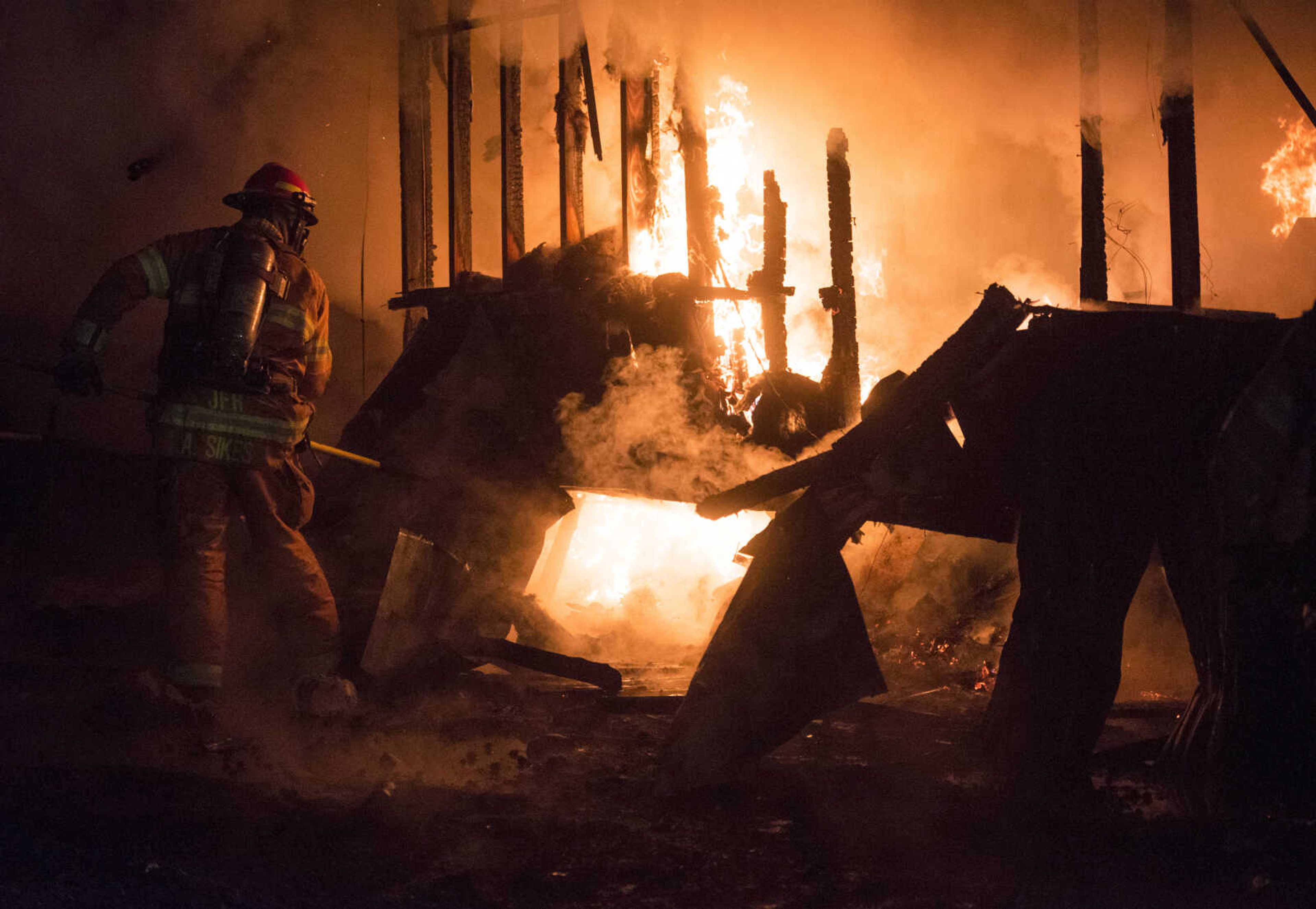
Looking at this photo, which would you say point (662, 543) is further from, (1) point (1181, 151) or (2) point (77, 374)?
(1) point (1181, 151)

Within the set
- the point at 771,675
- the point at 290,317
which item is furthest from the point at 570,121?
the point at 771,675

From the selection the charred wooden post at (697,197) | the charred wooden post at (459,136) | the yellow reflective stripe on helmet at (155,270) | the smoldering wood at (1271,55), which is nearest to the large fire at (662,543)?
the charred wooden post at (697,197)

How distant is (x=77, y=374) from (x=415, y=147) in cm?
664

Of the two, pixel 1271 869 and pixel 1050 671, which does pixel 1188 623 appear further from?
pixel 1271 869

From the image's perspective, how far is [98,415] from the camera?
9758 mm

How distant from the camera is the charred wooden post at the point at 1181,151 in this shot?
7.77m

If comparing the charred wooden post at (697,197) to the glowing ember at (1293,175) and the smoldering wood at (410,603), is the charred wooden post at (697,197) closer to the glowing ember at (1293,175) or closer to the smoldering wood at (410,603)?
the smoldering wood at (410,603)

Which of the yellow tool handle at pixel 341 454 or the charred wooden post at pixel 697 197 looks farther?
the charred wooden post at pixel 697 197

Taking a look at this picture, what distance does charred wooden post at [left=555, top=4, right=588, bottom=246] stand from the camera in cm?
923

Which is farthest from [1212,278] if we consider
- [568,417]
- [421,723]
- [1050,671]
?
[421,723]

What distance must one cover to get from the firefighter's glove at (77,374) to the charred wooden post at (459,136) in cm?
562

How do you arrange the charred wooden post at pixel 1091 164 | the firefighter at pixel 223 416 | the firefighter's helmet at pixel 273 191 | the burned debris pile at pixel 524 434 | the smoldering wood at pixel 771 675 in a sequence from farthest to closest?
the charred wooden post at pixel 1091 164 → the burned debris pile at pixel 524 434 → the firefighter's helmet at pixel 273 191 → the firefighter at pixel 223 416 → the smoldering wood at pixel 771 675

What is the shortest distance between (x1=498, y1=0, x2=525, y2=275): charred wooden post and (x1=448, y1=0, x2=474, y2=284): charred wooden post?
40cm

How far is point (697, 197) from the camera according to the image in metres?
8.68
